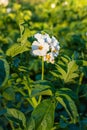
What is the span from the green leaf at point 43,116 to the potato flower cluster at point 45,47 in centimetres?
39

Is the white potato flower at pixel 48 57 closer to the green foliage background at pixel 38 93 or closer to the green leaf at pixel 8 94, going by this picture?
the green foliage background at pixel 38 93

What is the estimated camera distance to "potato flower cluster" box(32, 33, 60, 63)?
81.7 inches

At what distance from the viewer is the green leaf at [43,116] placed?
172 cm

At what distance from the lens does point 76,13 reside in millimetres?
4930

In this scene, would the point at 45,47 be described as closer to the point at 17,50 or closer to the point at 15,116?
the point at 17,50

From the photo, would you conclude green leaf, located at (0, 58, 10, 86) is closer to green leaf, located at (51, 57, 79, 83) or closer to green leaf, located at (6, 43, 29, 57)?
green leaf, located at (6, 43, 29, 57)

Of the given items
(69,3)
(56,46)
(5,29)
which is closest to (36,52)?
(56,46)

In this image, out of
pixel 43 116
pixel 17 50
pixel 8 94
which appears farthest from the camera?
pixel 17 50

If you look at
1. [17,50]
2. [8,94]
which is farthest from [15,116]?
[17,50]

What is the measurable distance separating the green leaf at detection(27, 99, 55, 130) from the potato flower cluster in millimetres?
393

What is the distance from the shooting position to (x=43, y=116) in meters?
1.73

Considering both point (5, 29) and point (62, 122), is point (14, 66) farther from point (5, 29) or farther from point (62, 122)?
point (5, 29)

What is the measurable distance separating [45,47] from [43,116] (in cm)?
44

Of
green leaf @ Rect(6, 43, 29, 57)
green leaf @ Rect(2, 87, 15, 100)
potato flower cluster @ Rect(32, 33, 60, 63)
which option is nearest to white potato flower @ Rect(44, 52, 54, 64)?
potato flower cluster @ Rect(32, 33, 60, 63)
